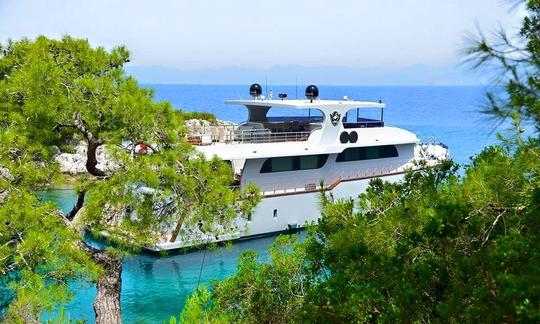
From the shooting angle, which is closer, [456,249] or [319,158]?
[456,249]

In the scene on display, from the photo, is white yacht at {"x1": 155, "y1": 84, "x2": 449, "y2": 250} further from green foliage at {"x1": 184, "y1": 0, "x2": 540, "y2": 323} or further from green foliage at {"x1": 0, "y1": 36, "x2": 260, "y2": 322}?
green foliage at {"x1": 184, "y1": 0, "x2": 540, "y2": 323}

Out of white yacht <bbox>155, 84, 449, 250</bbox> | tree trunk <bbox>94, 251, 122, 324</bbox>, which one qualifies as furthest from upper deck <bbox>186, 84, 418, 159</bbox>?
tree trunk <bbox>94, 251, 122, 324</bbox>

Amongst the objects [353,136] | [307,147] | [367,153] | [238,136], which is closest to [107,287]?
[238,136]

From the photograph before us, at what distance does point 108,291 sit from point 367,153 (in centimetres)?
1273

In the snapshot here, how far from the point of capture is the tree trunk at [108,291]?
6.24 metres

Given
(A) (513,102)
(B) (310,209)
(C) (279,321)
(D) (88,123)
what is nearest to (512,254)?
(A) (513,102)

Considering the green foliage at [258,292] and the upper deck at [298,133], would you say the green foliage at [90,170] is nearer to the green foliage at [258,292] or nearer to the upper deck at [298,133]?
the green foliage at [258,292]

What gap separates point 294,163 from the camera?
642 inches

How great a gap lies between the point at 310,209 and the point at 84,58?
10786mm

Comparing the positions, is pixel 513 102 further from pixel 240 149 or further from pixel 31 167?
pixel 240 149

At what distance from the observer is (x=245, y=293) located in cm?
651

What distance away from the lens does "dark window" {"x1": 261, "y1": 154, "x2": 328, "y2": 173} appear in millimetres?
A: 15828

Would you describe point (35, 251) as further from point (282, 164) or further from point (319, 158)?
point (319, 158)

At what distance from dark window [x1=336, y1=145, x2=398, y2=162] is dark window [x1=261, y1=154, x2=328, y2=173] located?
74 cm
